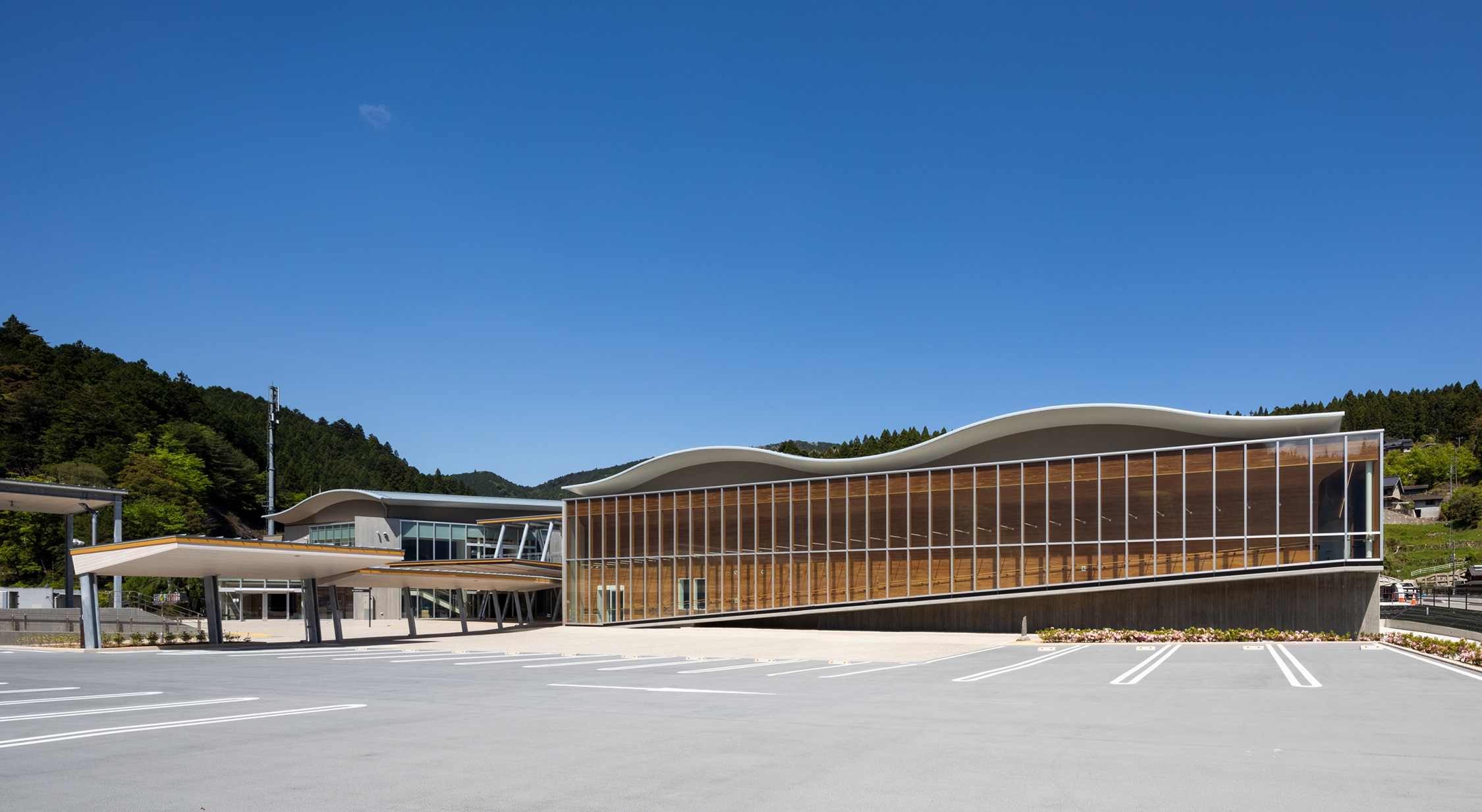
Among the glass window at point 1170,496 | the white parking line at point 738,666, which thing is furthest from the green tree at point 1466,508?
the white parking line at point 738,666

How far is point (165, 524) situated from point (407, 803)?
252 feet

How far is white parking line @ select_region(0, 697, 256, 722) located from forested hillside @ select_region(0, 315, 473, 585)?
214ft

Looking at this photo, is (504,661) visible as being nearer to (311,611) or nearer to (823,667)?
(823,667)

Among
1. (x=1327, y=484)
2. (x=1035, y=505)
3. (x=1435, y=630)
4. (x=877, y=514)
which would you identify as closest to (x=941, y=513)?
(x=877, y=514)

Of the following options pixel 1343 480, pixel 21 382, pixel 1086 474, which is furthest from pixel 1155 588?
pixel 21 382

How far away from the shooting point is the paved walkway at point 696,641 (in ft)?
96.1

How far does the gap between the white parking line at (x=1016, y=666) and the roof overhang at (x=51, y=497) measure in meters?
37.1

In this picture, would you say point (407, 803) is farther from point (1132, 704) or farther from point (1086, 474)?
point (1086, 474)

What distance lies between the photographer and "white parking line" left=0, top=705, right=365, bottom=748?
10.2 m

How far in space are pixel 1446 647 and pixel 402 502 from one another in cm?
5402

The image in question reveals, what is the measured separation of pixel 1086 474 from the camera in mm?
36031

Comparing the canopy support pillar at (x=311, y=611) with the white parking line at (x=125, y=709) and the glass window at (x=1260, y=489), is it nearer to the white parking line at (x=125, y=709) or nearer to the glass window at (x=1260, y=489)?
the white parking line at (x=125, y=709)

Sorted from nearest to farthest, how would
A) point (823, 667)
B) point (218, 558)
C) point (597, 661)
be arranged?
point (823, 667) → point (597, 661) → point (218, 558)

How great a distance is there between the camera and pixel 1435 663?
21.8m
